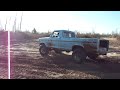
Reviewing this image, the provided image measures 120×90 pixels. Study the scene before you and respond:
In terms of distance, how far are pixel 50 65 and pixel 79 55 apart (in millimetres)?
1343

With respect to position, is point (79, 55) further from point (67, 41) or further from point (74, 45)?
point (67, 41)

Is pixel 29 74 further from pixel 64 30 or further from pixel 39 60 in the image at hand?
pixel 64 30

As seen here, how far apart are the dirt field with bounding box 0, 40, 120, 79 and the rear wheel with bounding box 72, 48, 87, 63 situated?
0.19m

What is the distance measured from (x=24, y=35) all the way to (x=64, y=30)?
1.37 metres

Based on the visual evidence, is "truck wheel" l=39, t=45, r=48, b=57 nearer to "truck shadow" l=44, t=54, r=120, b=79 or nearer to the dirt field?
the dirt field

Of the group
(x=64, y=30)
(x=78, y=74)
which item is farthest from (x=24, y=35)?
(x=78, y=74)

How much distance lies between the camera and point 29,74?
9.11 meters

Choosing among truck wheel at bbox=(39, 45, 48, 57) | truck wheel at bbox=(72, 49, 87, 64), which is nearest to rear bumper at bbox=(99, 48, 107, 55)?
truck wheel at bbox=(72, 49, 87, 64)

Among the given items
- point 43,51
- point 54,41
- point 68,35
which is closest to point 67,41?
point 68,35

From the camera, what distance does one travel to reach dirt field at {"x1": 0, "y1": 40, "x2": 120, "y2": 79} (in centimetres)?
912

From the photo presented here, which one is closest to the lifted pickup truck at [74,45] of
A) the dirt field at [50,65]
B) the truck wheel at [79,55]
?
the truck wheel at [79,55]

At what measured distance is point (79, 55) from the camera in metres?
10.6

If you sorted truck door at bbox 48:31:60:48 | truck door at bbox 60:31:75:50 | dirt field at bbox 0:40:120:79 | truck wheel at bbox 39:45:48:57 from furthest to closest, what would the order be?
truck door at bbox 48:31:60:48, truck door at bbox 60:31:75:50, truck wheel at bbox 39:45:48:57, dirt field at bbox 0:40:120:79
